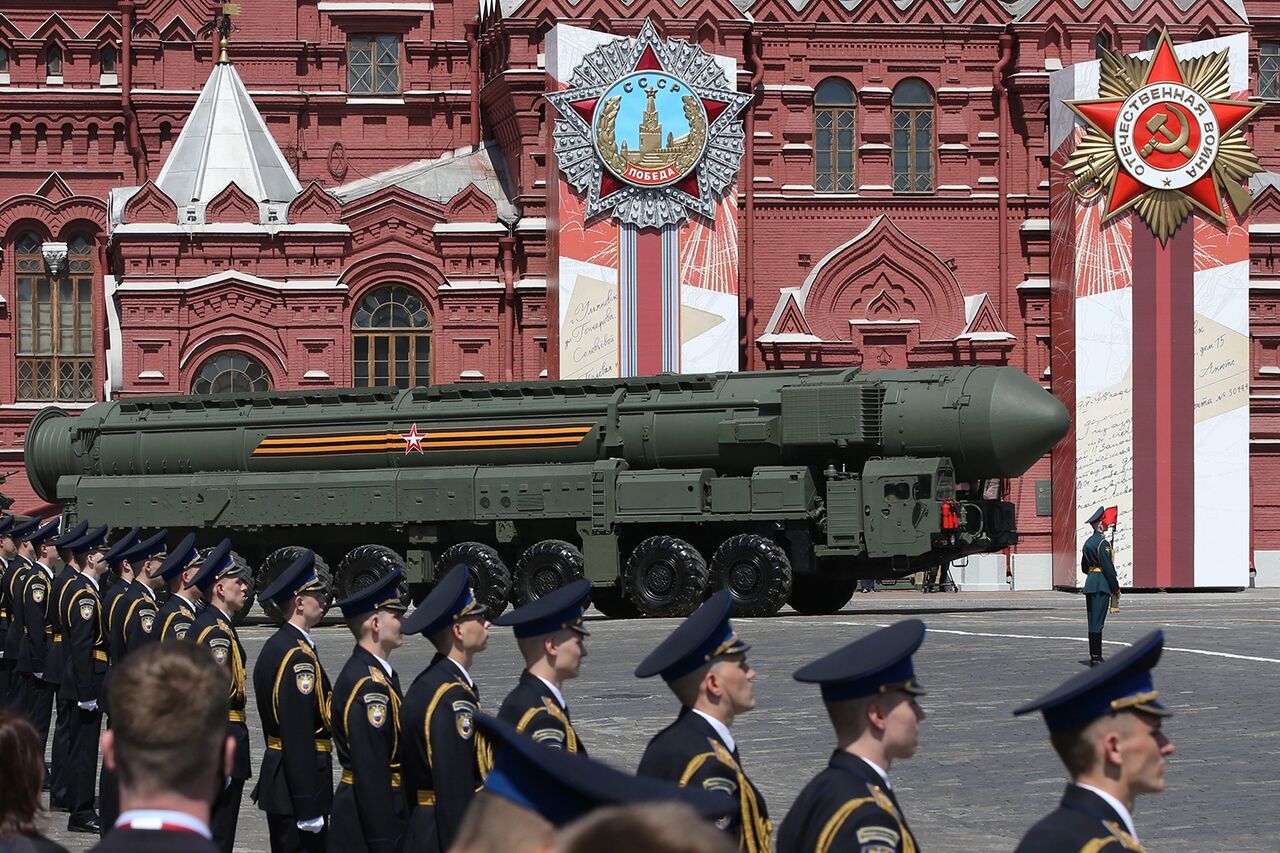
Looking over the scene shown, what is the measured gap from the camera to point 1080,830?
534 cm

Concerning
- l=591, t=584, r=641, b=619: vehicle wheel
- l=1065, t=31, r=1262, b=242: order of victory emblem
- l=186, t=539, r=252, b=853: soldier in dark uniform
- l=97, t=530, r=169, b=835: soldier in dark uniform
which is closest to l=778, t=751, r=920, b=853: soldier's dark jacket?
l=186, t=539, r=252, b=853: soldier in dark uniform

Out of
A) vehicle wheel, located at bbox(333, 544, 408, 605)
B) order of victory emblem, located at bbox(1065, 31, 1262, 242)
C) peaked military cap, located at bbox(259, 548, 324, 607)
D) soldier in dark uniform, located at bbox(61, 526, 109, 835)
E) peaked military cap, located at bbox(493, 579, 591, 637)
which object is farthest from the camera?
order of victory emblem, located at bbox(1065, 31, 1262, 242)

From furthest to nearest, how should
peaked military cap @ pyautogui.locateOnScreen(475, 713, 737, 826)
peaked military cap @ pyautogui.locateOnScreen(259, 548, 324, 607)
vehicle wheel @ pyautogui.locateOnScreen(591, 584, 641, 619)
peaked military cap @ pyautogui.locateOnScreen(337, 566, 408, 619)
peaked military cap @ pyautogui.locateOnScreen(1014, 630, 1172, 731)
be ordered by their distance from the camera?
1. vehicle wheel @ pyautogui.locateOnScreen(591, 584, 641, 619)
2. peaked military cap @ pyautogui.locateOnScreen(259, 548, 324, 607)
3. peaked military cap @ pyautogui.locateOnScreen(337, 566, 408, 619)
4. peaked military cap @ pyautogui.locateOnScreen(1014, 630, 1172, 731)
5. peaked military cap @ pyautogui.locateOnScreen(475, 713, 737, 826)

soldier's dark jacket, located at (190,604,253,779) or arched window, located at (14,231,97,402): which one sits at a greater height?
arched window, located at (14,231,97,402)

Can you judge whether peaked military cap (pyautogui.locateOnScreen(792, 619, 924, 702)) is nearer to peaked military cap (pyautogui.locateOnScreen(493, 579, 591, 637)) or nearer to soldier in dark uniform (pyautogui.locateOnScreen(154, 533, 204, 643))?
peaked military cap (pyautogui.locateOnScreen(493, 579, 591, 637))

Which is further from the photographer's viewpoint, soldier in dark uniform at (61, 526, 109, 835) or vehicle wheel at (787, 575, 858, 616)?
vehicle wheel at (787, 575, 858, 616)

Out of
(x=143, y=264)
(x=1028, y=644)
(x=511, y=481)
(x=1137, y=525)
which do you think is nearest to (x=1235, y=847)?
(x=1028, y=644)

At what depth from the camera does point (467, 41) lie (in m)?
47.2

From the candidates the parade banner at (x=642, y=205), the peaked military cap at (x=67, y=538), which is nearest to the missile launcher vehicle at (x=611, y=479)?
the parade banner at (x=642, y=205)

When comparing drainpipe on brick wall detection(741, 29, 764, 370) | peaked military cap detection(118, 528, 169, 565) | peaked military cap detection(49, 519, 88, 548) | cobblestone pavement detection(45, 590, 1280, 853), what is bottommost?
cobblestone pavement detection(45, 590, 1280, 853)

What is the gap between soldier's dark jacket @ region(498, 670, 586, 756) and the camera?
311 inches

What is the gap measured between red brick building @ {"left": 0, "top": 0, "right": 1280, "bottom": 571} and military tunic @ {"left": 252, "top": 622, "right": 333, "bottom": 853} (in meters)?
33.0

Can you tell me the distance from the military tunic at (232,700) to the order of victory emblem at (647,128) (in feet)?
101

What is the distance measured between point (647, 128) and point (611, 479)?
11.6 m
